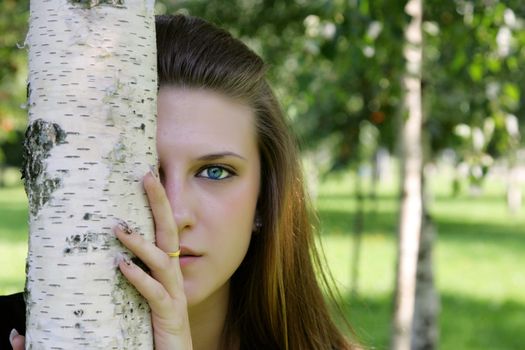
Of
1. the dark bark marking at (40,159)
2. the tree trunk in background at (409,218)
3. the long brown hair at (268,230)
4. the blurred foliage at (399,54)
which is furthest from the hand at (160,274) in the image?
the tree trunk in background at (409,218)

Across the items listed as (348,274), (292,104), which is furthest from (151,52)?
(348,274)

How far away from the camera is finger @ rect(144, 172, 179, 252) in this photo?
1.25 meters

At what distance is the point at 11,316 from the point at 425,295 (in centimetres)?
384

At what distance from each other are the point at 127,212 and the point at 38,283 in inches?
6.3

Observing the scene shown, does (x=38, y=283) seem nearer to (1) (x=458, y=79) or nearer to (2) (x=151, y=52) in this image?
(2) (x=151, y=52)

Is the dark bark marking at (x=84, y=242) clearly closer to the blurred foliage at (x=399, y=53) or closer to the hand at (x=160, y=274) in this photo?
the hand at (x=160, y=274)

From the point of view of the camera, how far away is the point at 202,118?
1.83 m

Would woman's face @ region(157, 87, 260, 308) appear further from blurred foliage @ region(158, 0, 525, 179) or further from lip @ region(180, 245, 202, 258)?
blurred foliage @ region(158, 0, 525, 179)

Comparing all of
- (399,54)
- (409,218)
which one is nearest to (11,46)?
(399,54)

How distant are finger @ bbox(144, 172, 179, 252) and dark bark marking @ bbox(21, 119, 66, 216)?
138 millimetres

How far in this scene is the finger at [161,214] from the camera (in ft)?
4.10

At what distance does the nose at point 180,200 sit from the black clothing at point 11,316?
44cm

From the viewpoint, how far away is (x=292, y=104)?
410 centimetres

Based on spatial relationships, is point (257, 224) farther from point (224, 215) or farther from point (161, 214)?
point (161, 214)
